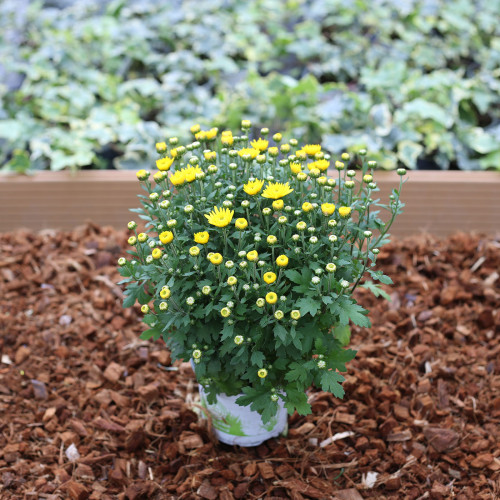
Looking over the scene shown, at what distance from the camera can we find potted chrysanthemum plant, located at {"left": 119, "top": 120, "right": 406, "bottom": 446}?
4.90 ft

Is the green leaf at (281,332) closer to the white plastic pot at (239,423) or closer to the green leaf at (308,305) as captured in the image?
the green leaf at (308,305)

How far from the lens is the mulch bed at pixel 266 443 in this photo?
6.17ft

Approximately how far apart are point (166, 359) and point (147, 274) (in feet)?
2.59

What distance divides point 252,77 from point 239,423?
88.1 inches

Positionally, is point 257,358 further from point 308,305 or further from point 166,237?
point 166,237

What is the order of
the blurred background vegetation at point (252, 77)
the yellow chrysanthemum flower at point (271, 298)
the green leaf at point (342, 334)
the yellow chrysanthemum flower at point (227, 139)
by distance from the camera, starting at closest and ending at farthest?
1. the yellow chrysanthemum flower at point (271, 298)
2. the yellow chrysanthemum flower at point (227, 139)
3. the green leaf at point (342, 334)
4. the blurred background vegetation at point (252, 77)

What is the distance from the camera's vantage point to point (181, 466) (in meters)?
1.93

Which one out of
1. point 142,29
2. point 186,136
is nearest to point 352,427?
point 186,136

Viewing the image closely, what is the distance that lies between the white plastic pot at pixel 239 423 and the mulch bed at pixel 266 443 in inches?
2.4

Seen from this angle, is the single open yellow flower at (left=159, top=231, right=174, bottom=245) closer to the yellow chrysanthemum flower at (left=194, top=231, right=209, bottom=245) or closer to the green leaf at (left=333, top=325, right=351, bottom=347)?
the yellow chrysanthemum flower at (left=194, top=231, right=209, bottom=245)

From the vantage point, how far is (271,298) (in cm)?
142

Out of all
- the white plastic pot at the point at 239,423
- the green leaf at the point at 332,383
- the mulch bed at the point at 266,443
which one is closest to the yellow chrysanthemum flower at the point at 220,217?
the green leaf at the point at 332,383

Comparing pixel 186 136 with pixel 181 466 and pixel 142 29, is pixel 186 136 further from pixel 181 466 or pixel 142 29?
pixel 181 466

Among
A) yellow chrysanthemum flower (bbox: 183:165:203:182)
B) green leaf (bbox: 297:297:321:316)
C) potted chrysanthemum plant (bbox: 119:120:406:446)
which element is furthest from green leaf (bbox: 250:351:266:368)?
yellow chrysanthemum flower (bbox: 183:165:203:182)
